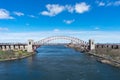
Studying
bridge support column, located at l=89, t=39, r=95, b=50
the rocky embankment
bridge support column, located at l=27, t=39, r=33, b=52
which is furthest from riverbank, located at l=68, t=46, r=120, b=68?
bridge support column, located at l=27, t=39, r=33, b=52

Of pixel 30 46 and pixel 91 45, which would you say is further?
pixel 91 45

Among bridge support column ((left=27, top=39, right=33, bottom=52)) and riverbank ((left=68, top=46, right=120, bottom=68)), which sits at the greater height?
bridge support column ((left=27, top=39, right=33, bottom=52))

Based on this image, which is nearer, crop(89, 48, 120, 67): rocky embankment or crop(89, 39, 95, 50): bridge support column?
crop(89, 48, 120, 67): rocky embankment

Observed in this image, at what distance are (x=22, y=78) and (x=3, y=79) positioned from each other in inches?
197

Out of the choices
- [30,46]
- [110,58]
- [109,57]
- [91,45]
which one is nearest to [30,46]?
[30,46]

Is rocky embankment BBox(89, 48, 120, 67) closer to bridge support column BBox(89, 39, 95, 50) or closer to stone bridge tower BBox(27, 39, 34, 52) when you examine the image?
bridge support column BBox(89, 39, 95, 50)

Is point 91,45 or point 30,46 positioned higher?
point 30,46

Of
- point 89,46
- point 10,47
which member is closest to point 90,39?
point 89,46

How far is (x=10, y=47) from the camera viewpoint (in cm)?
16912

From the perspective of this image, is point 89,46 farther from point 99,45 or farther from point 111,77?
point 111,77

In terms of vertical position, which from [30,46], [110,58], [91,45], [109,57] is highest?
[30,46]

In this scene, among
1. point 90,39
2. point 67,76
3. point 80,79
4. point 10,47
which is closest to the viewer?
point 80,79

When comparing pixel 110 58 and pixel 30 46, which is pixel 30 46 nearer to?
pixel 30 46

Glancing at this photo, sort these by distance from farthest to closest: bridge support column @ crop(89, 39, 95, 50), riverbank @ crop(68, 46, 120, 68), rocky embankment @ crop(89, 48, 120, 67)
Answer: bridge support column @ crop(89, 39, 95, 50)
riverbank @ crop(68, 46, 120, 68)
rocky embankment @ crop(89, 48, 120, 67)
